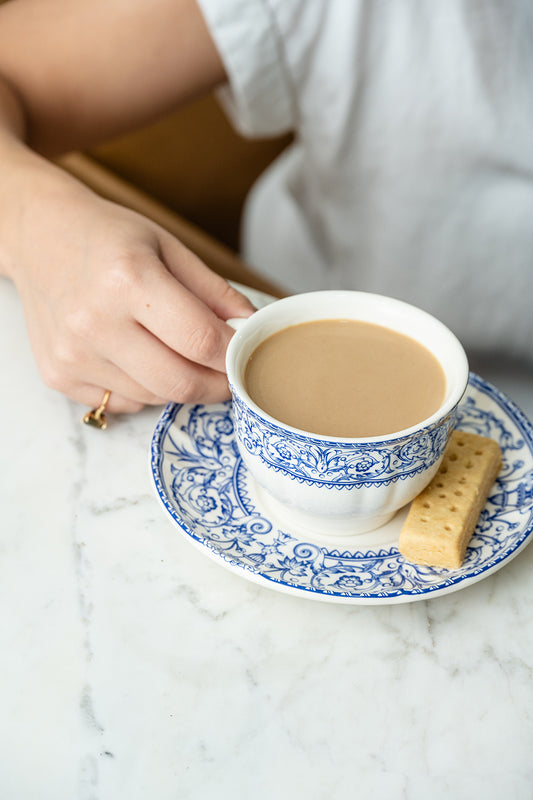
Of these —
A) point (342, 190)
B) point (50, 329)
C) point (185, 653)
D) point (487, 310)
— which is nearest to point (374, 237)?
point (342, 190)

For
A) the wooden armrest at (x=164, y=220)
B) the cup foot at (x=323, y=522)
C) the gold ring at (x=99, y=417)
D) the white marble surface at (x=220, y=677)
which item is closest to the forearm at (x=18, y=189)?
the gold ring at (x=99, y=417)

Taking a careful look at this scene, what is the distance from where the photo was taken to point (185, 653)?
591mm

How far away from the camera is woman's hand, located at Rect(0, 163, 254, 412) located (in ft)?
2.30

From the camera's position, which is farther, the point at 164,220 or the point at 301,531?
the point at 164,220

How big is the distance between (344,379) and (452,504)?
15 centimetres

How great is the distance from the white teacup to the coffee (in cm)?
1

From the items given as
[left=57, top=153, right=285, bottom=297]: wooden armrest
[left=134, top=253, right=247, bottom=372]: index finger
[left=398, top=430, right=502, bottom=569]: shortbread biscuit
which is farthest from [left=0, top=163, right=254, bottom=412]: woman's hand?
[left=57, top=153, right=285, bottom=297]: wooden armrest

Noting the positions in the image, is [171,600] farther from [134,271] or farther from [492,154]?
[492,154]

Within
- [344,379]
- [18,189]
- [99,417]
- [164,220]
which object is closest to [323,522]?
[344,379]

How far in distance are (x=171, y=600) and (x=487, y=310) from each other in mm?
868

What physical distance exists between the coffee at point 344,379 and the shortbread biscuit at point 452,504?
0.27 ft

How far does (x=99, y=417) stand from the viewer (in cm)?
80

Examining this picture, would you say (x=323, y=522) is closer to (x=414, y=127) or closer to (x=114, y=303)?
(x=114, y=303)

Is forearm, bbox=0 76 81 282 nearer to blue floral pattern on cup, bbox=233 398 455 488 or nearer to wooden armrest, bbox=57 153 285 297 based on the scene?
blue floral pattern on cup, bbox=233 398 455 488
